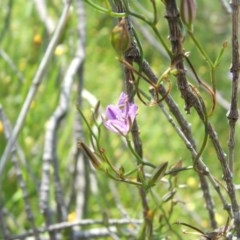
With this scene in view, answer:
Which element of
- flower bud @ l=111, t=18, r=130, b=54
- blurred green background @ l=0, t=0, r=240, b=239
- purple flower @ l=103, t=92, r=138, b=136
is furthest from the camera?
blurred green background @ l=0, t=0, r=240, b=239

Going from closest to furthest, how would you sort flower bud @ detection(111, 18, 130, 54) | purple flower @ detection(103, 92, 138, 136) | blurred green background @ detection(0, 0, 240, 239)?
flower bud @ detection(111, 18, 130, 54), purple flower @ detection(103, 92, 138, 136), blurred green background @ detection(0, 0, 240, 239)

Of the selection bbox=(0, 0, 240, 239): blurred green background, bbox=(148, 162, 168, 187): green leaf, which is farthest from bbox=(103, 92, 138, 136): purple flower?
bbox=(0, 0, 240, 239): blurred green background

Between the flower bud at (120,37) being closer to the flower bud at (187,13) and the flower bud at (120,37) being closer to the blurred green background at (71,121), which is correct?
the flower bud at (187,13)

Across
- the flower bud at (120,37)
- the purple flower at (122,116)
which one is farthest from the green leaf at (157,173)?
the flower bud at (120,37)

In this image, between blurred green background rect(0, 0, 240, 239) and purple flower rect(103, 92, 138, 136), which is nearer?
purple flower rect(103, 92, 138, 136)

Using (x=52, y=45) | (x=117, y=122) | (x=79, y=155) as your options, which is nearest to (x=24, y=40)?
(x=79, y=155)

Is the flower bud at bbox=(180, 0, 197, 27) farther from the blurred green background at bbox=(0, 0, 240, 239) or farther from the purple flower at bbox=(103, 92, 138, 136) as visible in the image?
the blurred green background at bbox=(0, 0, 240, 239)

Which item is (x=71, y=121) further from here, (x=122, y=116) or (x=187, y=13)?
(x=187, y=13)

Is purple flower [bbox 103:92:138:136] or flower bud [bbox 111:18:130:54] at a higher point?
flower bud [bbox 111:18:130:54]

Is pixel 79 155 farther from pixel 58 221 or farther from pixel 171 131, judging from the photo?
pixel 171 131
